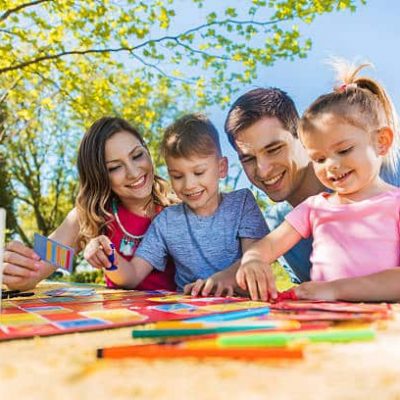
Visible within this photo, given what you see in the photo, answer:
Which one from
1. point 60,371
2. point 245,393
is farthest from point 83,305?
point 245,393

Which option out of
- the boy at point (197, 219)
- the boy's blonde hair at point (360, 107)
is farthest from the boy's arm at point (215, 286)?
the boy's blonde hair at point (360, 107)

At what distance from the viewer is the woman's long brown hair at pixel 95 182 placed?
2318 mm

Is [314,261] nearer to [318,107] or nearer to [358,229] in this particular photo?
[358,229]

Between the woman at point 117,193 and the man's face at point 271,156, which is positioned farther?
the woman at point 117,193

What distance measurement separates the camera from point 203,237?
2121 mm

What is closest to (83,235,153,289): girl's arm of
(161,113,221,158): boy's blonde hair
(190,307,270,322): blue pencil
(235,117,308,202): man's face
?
(161,113,221,158): boy's blonde hair

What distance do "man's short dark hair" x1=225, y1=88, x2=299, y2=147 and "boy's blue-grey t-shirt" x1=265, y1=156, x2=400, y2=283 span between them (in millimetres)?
390

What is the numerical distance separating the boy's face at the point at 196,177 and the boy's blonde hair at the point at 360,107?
457 millimetres

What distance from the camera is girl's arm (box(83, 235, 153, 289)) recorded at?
168cm

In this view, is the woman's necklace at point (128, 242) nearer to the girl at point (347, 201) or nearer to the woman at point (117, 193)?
the woman at point (117, 193)

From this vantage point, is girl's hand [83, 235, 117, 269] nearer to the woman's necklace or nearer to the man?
the woman's necklace

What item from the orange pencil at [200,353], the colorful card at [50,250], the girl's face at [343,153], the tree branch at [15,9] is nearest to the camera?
the orange pencil at [200,353]

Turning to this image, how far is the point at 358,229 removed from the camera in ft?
5.20

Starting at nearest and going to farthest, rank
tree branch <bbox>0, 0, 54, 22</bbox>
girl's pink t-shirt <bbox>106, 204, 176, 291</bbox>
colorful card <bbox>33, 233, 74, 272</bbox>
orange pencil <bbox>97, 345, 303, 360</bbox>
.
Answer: orange pencil <bbox>97, 345, 303, 360</bbox> → colorful card <bbox>33, 233, 74, 272</bbox> → girl's pink t-shirt <bbox>106, 204, 176, 291</bbox> → tree branch <bbox>0, 0, 54, 22</bbox>
